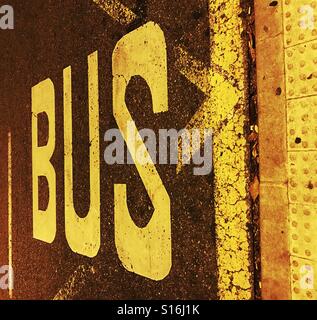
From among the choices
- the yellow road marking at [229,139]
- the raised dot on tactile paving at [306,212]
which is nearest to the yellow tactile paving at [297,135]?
the raised dot on tactile paving at [306,212]

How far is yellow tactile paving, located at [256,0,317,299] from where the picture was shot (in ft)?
5.74

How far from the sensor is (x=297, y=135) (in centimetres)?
181

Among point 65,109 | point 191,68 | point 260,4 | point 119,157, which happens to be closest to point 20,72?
point 65,109

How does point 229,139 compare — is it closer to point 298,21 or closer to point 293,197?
point 293,197

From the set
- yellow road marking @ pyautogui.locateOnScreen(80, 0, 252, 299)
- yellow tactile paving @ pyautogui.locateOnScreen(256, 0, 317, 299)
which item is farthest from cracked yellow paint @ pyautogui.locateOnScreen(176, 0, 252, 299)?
yellow tactile paving @ pyautogui.locateOnScreen(256, 0, 317, 299)

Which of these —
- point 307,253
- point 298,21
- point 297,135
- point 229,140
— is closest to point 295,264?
point 307,253

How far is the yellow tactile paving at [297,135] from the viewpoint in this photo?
5.74 ft

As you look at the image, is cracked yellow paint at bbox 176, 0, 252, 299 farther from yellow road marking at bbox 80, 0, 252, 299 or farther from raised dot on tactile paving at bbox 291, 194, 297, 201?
raised dot on tactile paving at bbox 291, 194, 297, 201

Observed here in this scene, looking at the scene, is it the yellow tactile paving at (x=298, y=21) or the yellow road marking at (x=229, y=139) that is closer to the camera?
the yellow tactile paving at (x=298, y=21)

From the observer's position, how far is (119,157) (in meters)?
2.80

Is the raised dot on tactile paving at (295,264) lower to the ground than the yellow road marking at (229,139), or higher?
lower

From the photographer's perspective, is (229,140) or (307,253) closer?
(307,253)

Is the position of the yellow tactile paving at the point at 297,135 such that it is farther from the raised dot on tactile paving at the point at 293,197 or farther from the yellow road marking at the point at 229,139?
the yellow road marking at the point at 229,139
